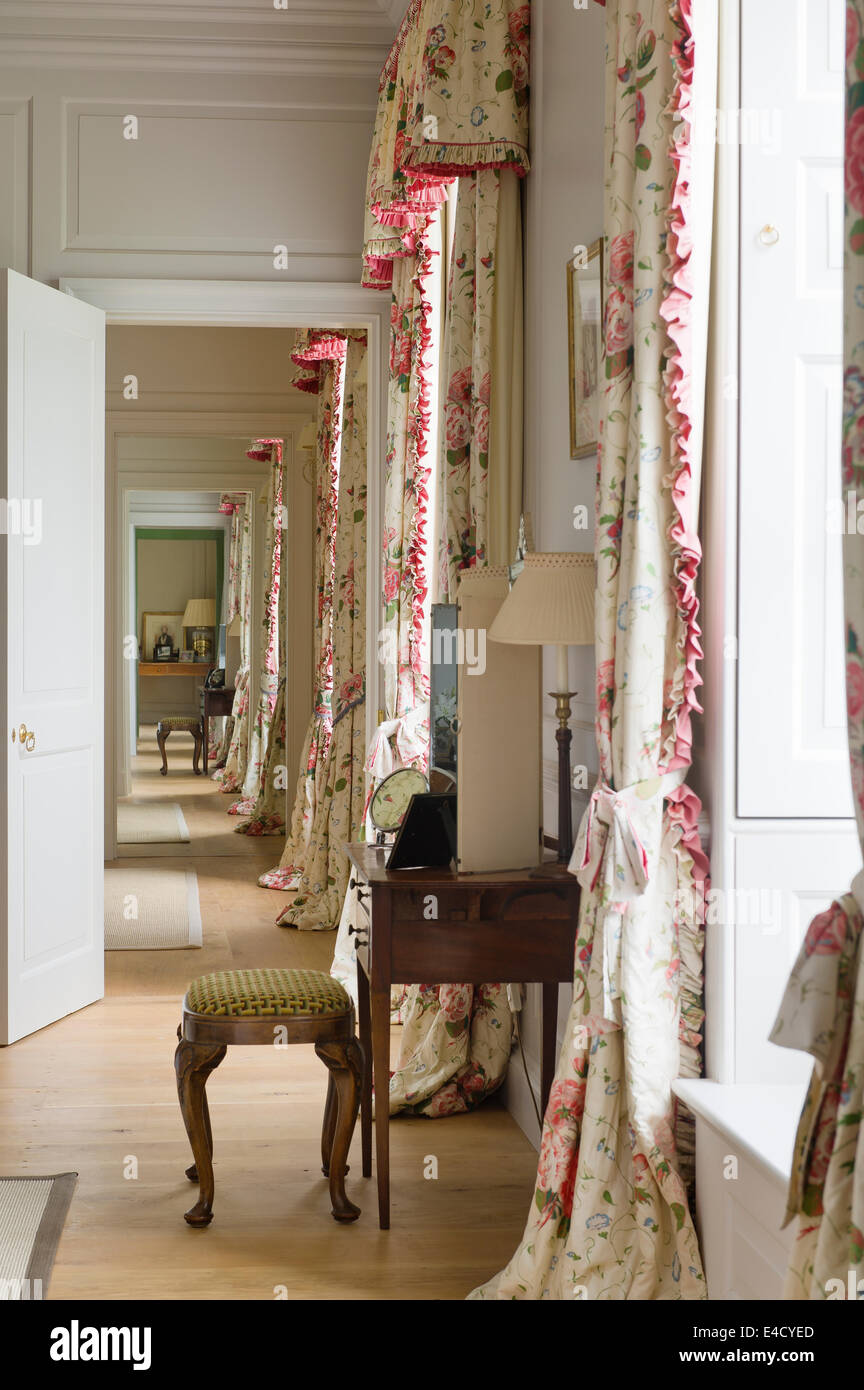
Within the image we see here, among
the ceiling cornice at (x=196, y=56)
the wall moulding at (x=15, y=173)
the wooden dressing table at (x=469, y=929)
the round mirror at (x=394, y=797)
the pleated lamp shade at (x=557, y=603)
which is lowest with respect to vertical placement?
the wooden dressing table at (x=469, y=929)

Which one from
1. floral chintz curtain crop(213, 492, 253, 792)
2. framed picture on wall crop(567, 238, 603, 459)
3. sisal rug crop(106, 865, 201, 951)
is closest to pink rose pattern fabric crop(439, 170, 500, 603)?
framed picture on wall crop(567, 238, 603, 459)

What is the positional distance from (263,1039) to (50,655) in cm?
207

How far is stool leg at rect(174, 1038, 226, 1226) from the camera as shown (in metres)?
2.83

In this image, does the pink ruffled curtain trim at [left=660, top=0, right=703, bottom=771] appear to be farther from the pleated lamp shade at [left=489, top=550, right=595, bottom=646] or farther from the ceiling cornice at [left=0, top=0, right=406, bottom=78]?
the ceiling cornice at [left=0, top=0, right=406, bottom=78]

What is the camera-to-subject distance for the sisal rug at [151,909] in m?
5.57

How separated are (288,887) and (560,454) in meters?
4.12

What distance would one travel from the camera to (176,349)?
740cm

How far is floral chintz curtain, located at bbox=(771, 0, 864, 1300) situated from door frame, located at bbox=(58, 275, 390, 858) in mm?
3820

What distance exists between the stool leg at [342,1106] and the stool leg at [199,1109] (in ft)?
0.79

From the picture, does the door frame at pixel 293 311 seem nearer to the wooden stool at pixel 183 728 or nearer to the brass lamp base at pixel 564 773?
the brass lamp base at pixel 564 773

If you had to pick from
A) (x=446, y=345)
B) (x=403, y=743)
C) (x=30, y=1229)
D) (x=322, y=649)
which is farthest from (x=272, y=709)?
(x=30, y=1229)

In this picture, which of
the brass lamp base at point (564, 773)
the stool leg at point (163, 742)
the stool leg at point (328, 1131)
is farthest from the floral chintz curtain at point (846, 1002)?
the stool leg at point (163, 742)
